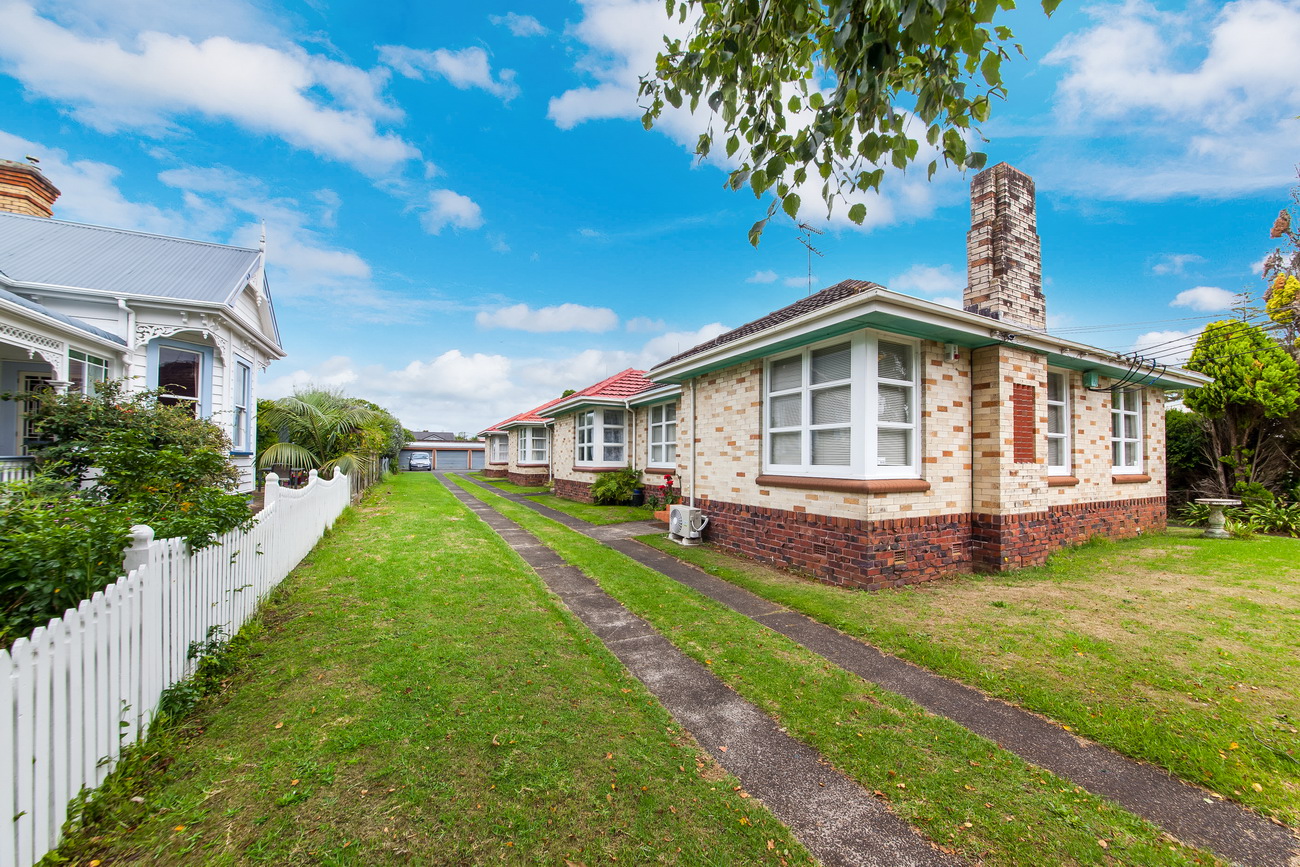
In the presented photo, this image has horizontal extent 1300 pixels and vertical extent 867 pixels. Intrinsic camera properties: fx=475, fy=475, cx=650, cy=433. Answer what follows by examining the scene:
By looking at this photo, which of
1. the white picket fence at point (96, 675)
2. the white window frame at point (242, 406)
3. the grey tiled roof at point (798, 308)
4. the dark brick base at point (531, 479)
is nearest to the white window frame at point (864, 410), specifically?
the grey tiled roof at point (798, 308)

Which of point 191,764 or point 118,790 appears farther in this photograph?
point 191,764

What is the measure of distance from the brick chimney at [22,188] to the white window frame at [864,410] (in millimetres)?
18014

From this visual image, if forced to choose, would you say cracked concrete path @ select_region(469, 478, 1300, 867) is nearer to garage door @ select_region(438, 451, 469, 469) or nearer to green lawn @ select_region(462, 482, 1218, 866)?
green lawn @ select_region(462, 482, 1218, 866)

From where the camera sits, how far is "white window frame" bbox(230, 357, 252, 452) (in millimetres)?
10844

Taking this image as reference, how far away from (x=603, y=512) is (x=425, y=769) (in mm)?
11321

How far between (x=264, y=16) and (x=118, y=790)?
1019 cm

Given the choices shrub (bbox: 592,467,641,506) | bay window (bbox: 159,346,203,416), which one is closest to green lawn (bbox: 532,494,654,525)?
shrub (bbox: 592,467,641,506)

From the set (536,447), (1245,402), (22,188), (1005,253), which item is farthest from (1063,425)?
(22,188)

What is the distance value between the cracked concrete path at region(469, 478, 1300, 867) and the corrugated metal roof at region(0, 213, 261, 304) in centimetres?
1214

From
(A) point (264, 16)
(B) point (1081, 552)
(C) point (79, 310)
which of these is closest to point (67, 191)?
(C) point (79, 310)

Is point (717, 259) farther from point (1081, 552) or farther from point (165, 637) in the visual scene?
point (165, 637)

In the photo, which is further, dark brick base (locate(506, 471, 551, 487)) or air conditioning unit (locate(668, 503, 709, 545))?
dark brick base (locate(506, 471, 551, 487))

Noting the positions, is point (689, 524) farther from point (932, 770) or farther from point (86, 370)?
point (86, 370)

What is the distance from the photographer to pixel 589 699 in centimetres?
340
